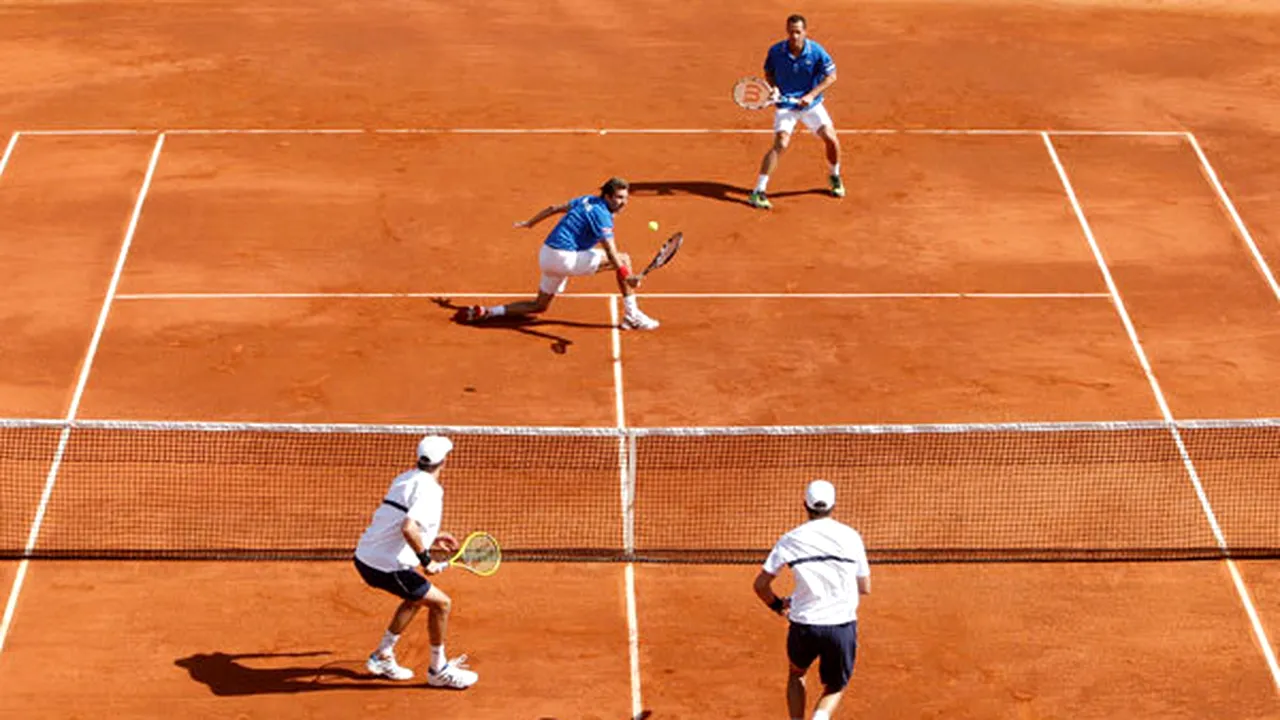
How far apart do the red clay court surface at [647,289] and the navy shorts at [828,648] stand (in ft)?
4.36

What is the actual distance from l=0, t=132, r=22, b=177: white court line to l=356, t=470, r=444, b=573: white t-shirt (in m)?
11.5

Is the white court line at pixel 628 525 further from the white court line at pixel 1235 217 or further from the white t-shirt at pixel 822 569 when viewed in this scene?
the white court line at pixel 1235 217

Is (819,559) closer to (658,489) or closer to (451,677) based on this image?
(451,677)

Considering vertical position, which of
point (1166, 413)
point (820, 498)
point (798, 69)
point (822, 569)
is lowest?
point (1166, 413)

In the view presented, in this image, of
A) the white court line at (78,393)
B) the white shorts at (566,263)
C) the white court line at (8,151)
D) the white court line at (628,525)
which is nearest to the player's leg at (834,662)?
the white court line at (628,525)

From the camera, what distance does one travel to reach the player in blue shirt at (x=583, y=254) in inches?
758

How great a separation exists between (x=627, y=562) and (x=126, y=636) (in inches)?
162

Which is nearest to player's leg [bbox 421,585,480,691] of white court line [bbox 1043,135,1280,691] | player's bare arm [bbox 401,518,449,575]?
player's bare arm [bbox 401,518,449,575]

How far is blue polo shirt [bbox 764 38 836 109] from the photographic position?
74.0ft

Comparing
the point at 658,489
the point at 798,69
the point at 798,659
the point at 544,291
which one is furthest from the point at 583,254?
the point at 798,659

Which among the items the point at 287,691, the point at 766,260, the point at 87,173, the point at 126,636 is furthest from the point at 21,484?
the point at 766,260

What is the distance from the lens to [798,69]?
74.0ft

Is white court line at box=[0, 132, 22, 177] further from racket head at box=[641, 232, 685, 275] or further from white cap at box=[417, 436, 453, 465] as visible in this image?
white cap at box=[417, 436, 453, 465]

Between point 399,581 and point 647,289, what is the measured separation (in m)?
7.71
